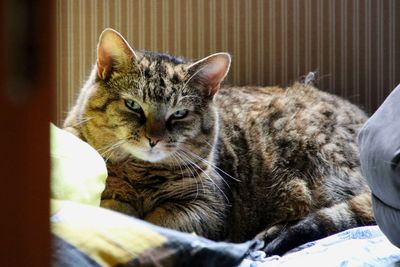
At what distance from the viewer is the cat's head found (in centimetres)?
183

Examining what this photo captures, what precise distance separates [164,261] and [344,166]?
119 centimetres

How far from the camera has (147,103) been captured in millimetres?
1837

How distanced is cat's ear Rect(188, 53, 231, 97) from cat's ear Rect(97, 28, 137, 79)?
19 cm

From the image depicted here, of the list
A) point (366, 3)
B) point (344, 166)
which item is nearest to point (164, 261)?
point (344, 166)

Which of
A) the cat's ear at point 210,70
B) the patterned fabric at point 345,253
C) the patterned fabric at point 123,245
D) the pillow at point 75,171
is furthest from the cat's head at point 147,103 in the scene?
the patterned fabric at point 123,245

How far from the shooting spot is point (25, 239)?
434 mm

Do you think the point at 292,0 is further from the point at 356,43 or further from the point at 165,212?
the point at 165,212

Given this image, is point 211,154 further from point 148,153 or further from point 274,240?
point 274,240

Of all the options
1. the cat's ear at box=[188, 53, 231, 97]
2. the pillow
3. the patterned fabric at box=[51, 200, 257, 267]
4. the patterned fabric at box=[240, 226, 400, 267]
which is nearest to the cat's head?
the cat's ear at box=[188, 53, 231, 97]

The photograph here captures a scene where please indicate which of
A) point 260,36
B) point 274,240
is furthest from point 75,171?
point 260,36

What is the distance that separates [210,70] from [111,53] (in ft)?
1.00

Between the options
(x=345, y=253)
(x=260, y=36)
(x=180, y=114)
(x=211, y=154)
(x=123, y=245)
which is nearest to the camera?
(x=123, y=245)

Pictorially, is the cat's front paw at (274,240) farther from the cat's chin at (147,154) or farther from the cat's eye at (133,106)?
the cat's eye at (133,106)

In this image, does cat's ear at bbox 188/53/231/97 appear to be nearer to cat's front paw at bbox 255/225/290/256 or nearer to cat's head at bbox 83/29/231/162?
cat's head at bbox 83/29/231/162
